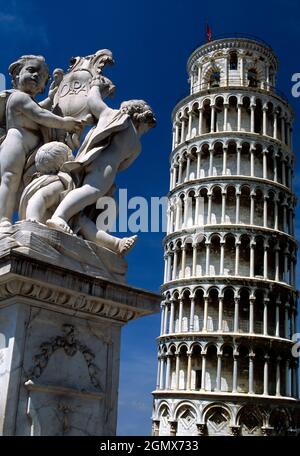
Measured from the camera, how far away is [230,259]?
41812 mm

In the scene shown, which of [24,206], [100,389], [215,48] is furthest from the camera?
[215,48]

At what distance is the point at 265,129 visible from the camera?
148ft

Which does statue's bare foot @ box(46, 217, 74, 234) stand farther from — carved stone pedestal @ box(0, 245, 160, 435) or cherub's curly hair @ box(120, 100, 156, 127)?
cherub's curly hair @ box(120, 100, 156, 127)

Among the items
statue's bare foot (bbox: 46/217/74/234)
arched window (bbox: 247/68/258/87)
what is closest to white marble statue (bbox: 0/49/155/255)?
statue's bare foot (bbox: 46/217/74/234)

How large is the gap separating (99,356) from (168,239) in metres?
40.7

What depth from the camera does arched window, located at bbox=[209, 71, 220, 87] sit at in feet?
158

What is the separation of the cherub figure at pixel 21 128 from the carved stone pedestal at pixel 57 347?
2.33 feet

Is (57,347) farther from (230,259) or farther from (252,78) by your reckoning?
(252,78)

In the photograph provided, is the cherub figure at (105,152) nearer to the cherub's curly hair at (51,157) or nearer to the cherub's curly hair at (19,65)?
the cherub's curly hair at (51,157)

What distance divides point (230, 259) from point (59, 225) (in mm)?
38681

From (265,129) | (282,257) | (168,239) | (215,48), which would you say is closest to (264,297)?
(282,257)

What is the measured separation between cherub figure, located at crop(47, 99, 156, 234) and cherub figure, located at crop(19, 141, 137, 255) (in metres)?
0.07

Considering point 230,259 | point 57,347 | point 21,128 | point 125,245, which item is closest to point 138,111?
point 21,128
